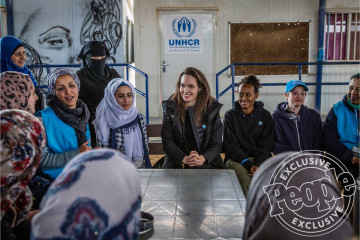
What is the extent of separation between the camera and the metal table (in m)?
1.23

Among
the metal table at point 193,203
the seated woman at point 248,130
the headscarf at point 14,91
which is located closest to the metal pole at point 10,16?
the headscarf at point 14,91

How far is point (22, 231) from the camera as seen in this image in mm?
1160

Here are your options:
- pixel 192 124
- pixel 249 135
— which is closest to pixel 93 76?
pixel 192 124

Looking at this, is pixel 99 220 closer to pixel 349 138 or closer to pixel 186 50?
pixel 349 138

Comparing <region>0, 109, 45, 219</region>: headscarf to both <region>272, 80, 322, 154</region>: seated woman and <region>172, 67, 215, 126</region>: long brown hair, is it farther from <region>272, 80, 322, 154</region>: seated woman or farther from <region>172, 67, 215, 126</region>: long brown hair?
<region>272, 80, 322, 154</region>: seated woman

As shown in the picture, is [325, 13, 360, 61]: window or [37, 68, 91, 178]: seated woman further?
[325, 13, 360, 61]: window

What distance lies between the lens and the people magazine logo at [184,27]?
6.14 meters

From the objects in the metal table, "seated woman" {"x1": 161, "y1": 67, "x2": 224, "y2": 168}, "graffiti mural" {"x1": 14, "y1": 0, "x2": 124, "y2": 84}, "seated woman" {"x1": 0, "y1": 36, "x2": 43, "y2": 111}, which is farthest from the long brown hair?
"graffiti mural" {"x1": 14, "y1": 0, "x2": 124, "y2": 84}

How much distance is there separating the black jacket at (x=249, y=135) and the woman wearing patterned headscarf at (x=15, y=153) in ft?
6.35

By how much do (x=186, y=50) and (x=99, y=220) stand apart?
5.72m

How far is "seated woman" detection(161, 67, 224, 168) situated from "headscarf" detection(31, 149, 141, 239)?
5.79 ft

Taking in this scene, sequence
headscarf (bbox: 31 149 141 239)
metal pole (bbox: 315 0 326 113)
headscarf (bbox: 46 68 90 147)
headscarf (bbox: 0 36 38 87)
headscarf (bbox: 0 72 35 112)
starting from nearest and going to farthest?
headscarf (bbox: 31 149 141 239) → headscarf (bbox: 0 72 35 112) → headscarf (bbox: 46 68 90 147) → headscarf (bbox: 0 36 38 87) → metal pole (bbox: 315 0 326 113)

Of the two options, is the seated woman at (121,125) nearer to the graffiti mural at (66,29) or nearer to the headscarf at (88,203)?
the headscarf at (88,203)

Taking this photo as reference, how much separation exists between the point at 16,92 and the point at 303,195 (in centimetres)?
151
